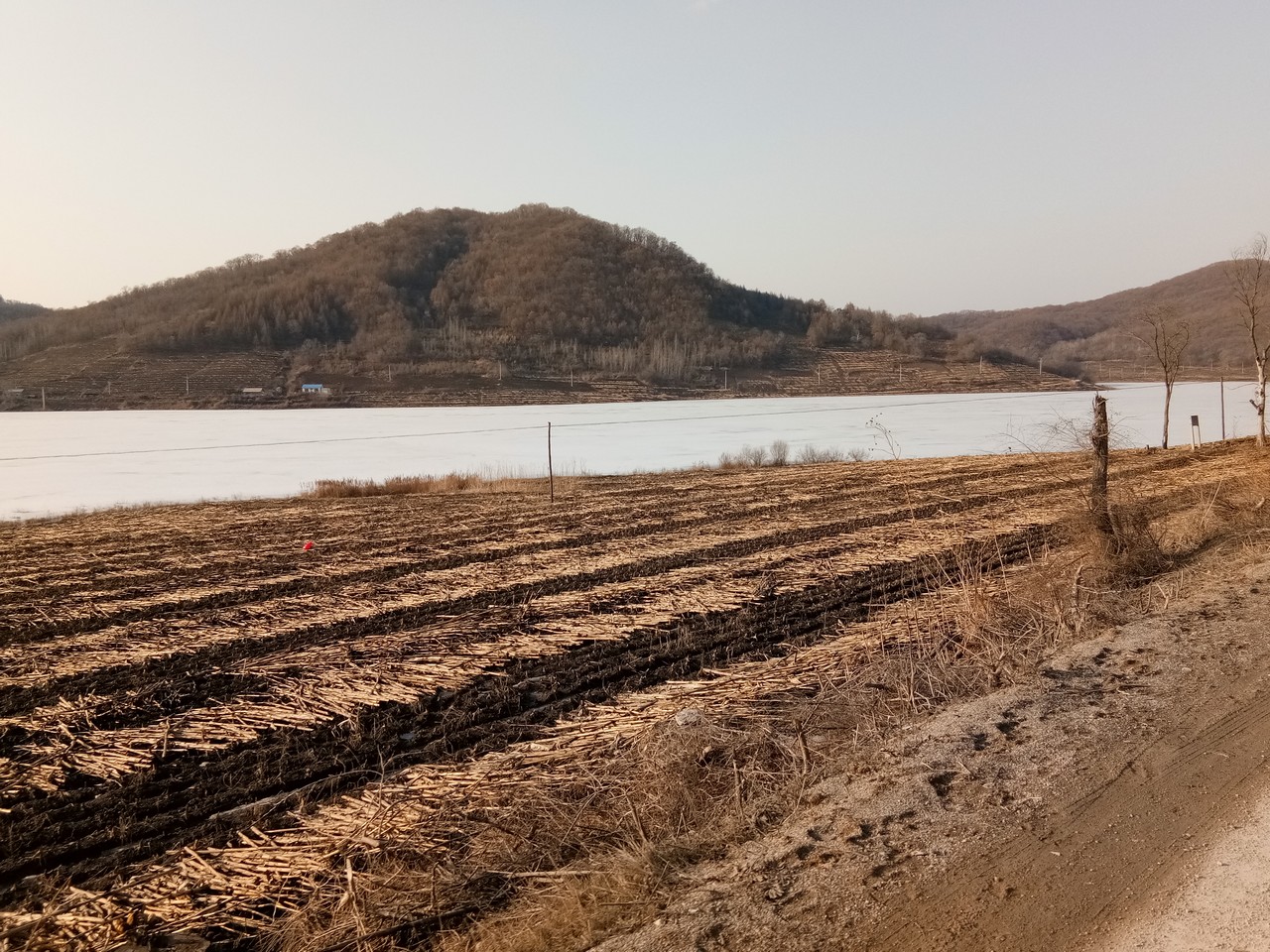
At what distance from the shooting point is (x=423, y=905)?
4.04m

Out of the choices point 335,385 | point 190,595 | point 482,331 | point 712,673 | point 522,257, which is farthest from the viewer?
point 522,257

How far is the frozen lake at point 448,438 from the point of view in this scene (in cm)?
2609

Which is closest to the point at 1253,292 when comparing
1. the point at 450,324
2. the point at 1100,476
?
the point at 1100,476

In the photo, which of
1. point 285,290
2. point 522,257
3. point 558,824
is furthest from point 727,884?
point 522,257

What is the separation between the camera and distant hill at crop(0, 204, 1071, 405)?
253ft

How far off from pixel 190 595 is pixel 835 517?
1052 centimetres

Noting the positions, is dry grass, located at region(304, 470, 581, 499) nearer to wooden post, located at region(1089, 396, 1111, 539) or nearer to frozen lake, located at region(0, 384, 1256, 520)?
frozen lake, located at region(0, 384, 1256, 520)

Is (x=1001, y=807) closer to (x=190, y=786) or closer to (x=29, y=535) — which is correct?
(x=190, y=786)

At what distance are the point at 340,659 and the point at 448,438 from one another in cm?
3236

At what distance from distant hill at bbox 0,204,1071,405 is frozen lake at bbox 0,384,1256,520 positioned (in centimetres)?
2005

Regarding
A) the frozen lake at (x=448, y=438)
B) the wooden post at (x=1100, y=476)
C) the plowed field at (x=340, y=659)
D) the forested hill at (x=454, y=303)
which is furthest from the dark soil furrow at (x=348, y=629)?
the forested hill at (x=454, y=303)

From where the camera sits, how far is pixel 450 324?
109 metres

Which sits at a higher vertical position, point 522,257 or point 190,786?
point 522,257

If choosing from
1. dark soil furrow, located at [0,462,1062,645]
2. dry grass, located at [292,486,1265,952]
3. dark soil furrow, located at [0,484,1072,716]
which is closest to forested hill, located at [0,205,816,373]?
dark soil furrow, located at [0,462,1062,645]
